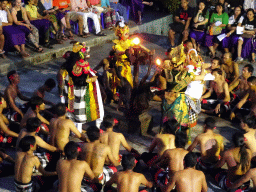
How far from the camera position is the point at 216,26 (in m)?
11.1

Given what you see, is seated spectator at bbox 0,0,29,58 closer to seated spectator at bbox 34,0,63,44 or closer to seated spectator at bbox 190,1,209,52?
seated spectator at bbox 34,0,63,44

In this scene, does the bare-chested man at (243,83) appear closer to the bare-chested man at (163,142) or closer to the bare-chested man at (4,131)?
the bare-chested man at (163,142)

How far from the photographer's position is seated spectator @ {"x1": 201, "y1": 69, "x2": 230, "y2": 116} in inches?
290

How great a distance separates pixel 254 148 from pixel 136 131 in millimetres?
2133

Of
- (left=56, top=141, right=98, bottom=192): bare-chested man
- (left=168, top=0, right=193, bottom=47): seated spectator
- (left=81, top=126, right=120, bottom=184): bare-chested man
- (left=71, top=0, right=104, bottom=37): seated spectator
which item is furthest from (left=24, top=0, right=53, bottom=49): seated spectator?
(left=56, top=141, right=98, bottom=192): bare-chested man

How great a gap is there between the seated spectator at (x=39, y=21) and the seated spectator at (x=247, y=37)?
5267 millimetres

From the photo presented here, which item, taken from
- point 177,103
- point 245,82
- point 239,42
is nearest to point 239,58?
point 239,42

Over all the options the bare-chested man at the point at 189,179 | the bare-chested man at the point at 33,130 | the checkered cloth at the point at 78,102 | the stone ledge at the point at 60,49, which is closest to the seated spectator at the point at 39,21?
the stone ledge at the point at 60,49

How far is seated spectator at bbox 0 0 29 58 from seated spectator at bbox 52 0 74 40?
1596 millimetres

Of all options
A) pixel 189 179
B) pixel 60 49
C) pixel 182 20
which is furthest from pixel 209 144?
pixel 182 20

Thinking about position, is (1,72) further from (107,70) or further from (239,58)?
(239,58)

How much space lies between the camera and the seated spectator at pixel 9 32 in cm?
924

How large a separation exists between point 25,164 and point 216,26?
808cm

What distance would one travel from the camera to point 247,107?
23.7 ft
